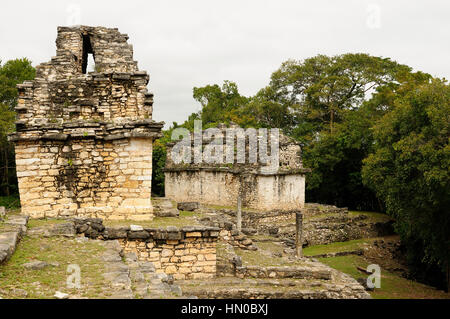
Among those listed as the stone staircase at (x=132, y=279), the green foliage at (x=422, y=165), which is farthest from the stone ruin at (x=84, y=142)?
the green foliage at (x=422, y=165)

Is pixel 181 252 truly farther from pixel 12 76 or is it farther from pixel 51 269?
pixel 12 76

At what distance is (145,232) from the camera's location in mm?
8094

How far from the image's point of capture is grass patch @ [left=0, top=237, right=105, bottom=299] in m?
4.48

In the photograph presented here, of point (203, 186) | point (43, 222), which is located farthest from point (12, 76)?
point (43, 222)

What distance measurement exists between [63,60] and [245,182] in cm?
1508

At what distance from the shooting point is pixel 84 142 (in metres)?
9.30

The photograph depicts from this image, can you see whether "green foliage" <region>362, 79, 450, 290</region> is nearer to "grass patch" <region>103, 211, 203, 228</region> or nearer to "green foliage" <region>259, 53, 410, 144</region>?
"grass patch" <region>103, 211, 203, 228</region>

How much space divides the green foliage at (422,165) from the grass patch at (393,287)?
49.8 inches

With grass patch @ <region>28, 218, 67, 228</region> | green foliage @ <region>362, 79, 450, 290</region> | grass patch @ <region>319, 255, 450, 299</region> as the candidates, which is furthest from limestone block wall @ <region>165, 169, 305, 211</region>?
grass patch @ <region>28, 218, 67, 228</region>

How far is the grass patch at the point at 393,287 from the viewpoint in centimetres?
1374

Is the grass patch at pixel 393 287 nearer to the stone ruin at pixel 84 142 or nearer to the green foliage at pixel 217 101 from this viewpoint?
the stone ruin at pixel 84 142

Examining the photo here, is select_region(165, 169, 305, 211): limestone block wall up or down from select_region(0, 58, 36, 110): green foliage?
down

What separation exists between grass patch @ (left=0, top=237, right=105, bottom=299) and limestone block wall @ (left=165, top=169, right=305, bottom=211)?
1680 cm

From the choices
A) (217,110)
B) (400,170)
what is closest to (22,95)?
(400,170)
